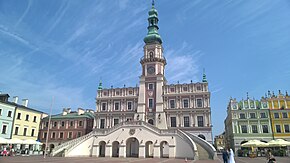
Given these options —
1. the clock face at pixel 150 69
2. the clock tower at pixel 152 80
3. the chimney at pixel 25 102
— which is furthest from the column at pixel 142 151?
the chimney at pixel 25 102

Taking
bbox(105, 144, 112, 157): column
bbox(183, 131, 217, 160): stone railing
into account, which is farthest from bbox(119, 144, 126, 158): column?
bbox(183, 131, 217, 160): stone railing

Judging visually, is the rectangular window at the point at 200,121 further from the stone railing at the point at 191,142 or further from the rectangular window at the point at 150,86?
the rectangular window at the point at 150,86

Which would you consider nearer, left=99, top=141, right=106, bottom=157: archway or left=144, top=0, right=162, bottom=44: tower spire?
left=99, top=141, right=106, bottom=157: archway

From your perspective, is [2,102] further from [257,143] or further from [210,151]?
[257,143]

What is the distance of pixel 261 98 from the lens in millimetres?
46125

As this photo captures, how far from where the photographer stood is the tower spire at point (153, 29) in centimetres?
4941

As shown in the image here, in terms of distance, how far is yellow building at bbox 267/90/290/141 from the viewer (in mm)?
42625

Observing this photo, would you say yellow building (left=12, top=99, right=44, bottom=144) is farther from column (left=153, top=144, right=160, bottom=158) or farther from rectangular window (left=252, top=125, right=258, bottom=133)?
rectangular window (left=252, top=125, right=258, bottom=133)

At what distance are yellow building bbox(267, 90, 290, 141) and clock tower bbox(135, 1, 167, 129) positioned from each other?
2115 cm

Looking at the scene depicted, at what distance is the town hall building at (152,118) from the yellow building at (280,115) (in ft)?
43.2

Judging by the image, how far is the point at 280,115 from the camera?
1716 inches

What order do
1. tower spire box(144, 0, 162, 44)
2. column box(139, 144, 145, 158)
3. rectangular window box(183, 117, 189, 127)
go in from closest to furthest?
column box(139, 144, 145, 158), rectangular window box(183, 117, 189, 127), tower spire box(144, 0, 162, 44)

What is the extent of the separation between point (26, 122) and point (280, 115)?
51.0m

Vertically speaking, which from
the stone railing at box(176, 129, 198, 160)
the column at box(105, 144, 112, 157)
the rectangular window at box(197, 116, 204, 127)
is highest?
the rectangular window at box(197, 116, 204, 127)
